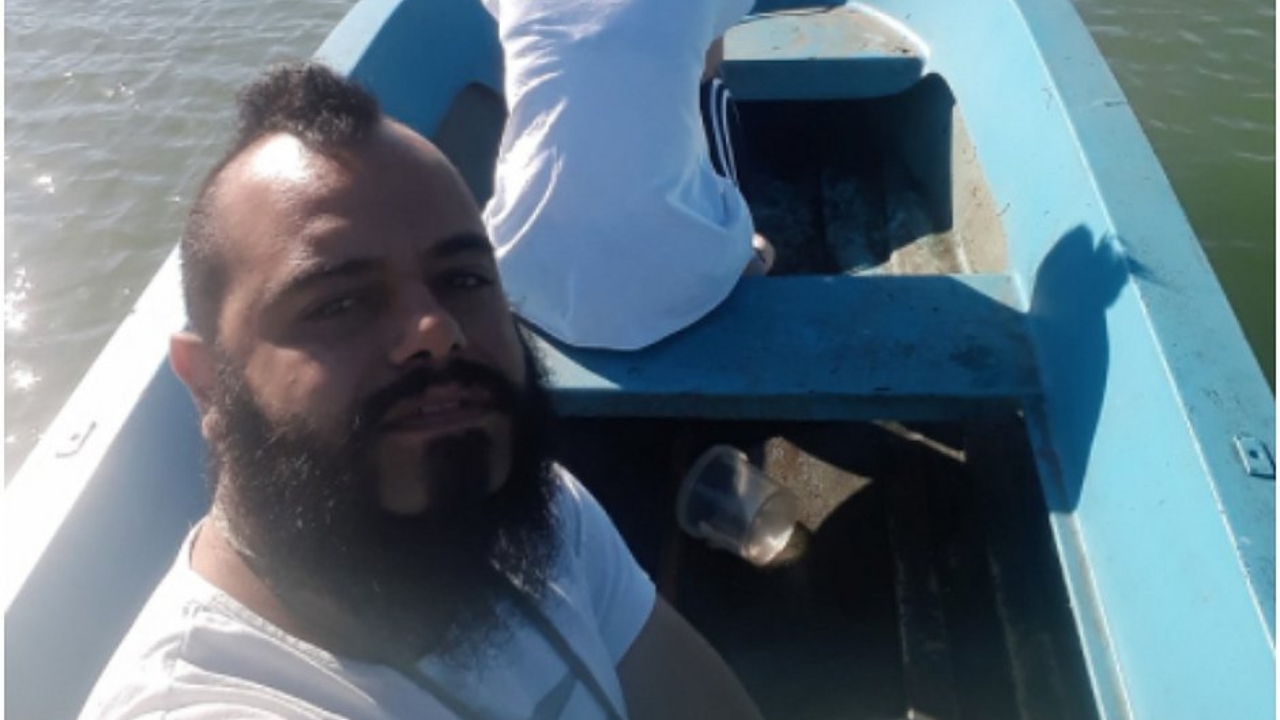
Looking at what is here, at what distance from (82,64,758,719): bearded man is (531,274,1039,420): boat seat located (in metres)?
0.98

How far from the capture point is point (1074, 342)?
2.22 metres

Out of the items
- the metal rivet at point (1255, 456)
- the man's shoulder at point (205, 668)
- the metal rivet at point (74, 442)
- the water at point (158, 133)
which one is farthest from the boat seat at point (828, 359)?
the water at point (158, 133)

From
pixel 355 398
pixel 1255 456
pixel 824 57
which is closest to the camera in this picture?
pixel 355 398

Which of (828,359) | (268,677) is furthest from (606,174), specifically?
(268,677)

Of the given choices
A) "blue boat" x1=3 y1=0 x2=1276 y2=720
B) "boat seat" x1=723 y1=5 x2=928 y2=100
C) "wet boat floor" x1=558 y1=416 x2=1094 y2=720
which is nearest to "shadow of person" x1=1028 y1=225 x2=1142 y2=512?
"blue boat" x1=3 y1=0 x2=1276 y2=720

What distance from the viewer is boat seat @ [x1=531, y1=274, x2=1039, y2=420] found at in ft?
7.72

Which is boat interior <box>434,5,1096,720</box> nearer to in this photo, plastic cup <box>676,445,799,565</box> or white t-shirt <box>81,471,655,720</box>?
plastic cup <box>676,445,799,565</box>

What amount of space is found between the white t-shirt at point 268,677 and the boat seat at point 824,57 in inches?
108

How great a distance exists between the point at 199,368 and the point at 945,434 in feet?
6.40

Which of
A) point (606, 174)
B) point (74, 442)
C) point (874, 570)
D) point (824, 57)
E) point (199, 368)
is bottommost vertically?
point (874, 570)

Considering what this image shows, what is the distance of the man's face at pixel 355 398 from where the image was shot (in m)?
1.33

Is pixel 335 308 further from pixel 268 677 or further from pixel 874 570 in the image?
pixel 874 570

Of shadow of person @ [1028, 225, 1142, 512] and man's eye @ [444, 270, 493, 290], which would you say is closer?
man's eye @ [444, 270, 493, 290]

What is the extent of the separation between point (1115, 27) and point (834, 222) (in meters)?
3.13
